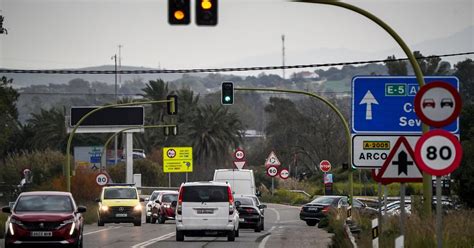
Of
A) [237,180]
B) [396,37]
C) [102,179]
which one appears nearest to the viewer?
[396,37]

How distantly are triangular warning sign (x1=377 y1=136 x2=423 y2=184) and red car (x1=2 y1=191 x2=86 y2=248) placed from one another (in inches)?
424

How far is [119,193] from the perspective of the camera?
4953 cm

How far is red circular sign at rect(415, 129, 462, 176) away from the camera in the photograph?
47.8 ft

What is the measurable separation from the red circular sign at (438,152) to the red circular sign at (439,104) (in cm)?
34

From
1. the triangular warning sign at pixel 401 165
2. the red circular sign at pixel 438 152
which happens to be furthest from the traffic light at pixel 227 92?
the red circular sign at pixel 438 152

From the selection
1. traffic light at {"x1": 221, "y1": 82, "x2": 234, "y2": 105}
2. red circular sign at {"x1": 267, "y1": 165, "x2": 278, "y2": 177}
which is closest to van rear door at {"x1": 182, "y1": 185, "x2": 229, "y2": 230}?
traffic light at {"x1": 221, "y1": 82, "x2": 234, "y2": 105}

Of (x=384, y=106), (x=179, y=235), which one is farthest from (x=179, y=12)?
(x=179, y=235)

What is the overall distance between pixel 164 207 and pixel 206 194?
1902cm

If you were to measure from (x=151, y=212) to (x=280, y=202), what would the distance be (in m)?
30.7

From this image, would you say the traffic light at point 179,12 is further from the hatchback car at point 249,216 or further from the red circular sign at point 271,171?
the red circular sign at point 271,171

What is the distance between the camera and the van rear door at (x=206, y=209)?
34.2 m

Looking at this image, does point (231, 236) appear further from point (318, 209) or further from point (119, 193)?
point (119, 193)

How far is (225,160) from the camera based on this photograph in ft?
326

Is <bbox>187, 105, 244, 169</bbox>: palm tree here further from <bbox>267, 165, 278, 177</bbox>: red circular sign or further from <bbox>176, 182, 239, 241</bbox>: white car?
<bbox>176, 182, 239, 241</bbox>: white car
